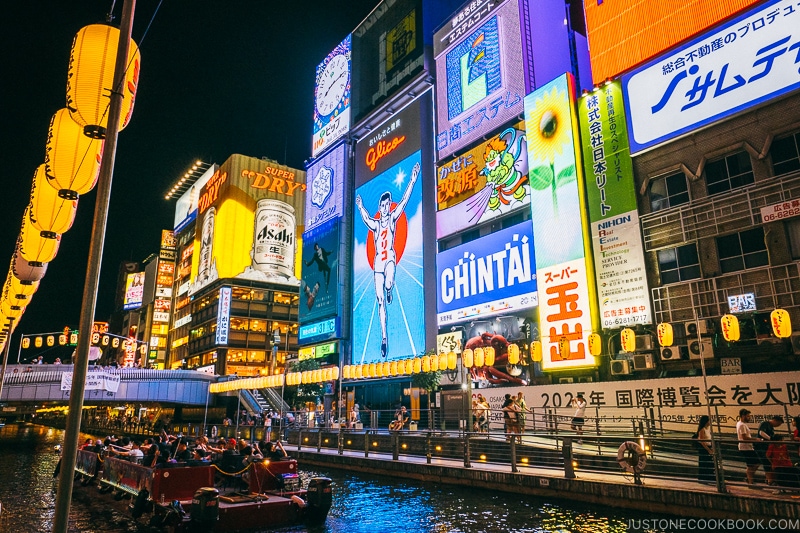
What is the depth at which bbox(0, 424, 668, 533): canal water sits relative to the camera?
11.6 m

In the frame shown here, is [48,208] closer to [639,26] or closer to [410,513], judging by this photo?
[410,513]

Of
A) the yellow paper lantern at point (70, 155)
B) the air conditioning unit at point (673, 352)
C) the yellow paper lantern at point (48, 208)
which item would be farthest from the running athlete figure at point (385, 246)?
the yellow paper lantern at point (70, 155)

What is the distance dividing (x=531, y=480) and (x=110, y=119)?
44.5ft

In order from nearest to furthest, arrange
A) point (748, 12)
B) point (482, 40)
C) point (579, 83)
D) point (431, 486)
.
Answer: point (431, 486), point (748, 12), point (579, 83), point (482, 40)

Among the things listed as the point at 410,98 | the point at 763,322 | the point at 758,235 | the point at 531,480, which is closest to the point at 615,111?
the point at 758,235

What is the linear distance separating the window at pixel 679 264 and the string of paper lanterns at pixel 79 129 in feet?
71.0

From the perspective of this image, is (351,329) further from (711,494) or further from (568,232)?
(711,494)

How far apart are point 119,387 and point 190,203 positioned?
212 feet

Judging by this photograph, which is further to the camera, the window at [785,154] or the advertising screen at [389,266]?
the advertising screen at [389,266]

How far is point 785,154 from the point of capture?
2019cm

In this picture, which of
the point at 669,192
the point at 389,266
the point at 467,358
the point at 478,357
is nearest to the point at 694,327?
the point at 669,192

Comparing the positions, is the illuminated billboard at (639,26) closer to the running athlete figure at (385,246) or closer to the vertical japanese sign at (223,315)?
the running athlete figure at (385,246)

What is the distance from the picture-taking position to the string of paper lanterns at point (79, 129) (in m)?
8.05

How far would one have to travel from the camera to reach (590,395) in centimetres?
2334
